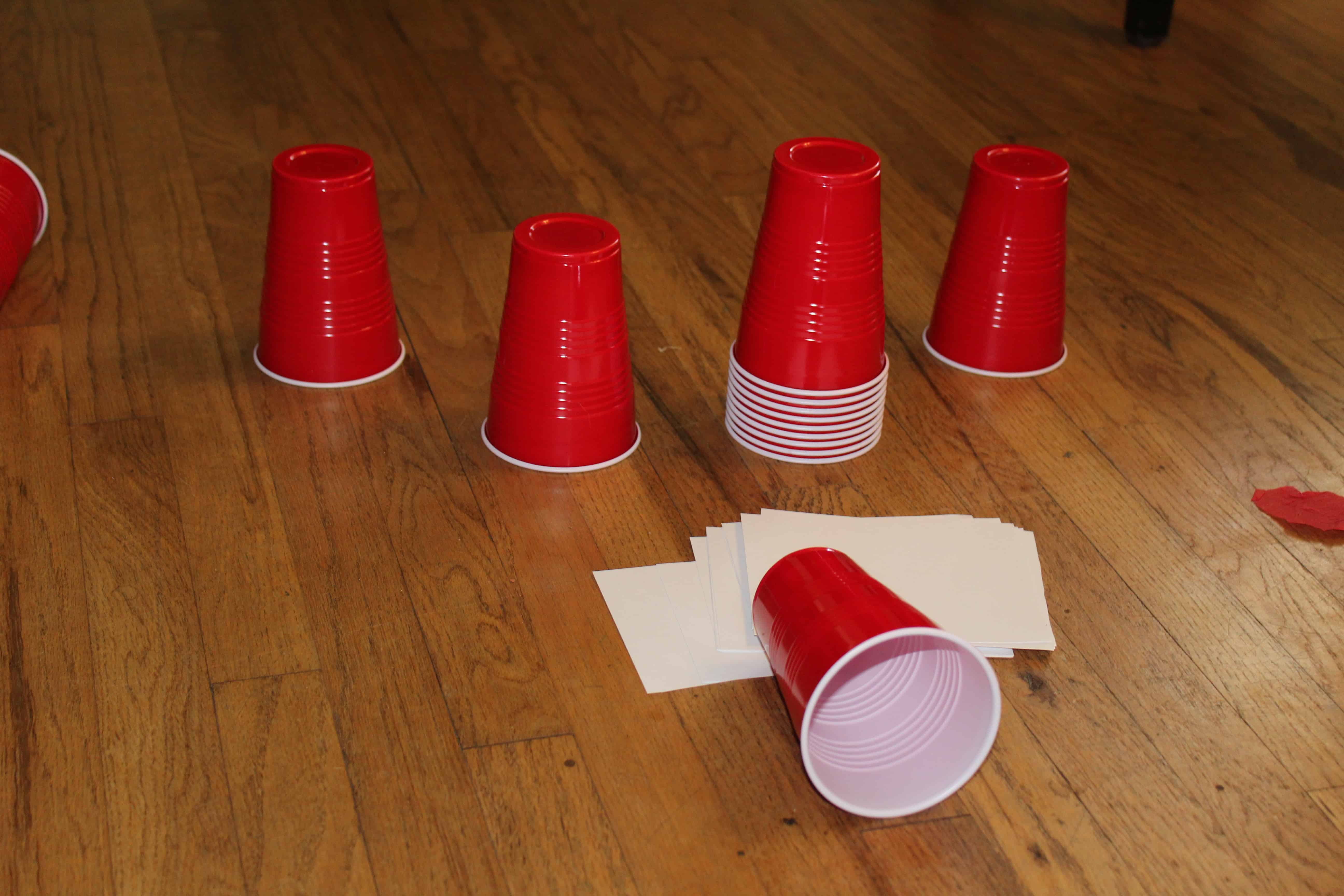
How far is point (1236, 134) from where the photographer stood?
8.57ft

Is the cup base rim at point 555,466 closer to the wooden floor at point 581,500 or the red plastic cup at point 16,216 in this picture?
the wooden floor at point 581,500

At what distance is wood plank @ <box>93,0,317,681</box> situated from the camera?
4.28ft

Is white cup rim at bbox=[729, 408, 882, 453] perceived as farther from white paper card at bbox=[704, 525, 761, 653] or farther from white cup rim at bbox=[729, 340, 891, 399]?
white paper card at bbox=[704, 525, 761, 653]

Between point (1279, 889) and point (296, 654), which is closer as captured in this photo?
point (1279, 889)

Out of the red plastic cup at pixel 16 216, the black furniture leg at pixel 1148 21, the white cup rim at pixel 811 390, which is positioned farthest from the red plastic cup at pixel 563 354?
the black furniture leg at pixel 1148 21

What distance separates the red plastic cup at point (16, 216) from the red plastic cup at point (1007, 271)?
48.6 inches

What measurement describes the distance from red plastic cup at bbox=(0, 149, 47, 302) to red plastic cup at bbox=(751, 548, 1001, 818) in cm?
118

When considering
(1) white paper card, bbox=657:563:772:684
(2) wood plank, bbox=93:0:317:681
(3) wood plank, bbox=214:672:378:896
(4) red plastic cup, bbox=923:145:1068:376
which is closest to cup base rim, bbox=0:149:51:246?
(2) wood plank, bbox=93:0:317:681

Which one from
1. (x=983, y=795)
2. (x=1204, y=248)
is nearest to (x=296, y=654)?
(x=983, y=795)

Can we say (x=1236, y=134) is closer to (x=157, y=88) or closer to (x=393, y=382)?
(x=393, y=382)

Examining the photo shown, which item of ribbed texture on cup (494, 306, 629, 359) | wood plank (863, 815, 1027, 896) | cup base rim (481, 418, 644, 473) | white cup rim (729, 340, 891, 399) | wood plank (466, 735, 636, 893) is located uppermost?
ribbed texture on cup (494, 306, 629, 359)

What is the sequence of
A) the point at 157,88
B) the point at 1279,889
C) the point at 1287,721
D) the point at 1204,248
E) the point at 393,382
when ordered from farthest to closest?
the point at 157,88 < the point at 1204,248 < the point at 393,382 < the point at 1287,721 < the point at 1279,889

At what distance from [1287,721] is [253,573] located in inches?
39.4

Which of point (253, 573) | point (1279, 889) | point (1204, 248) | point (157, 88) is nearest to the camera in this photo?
point (1279, 889)
